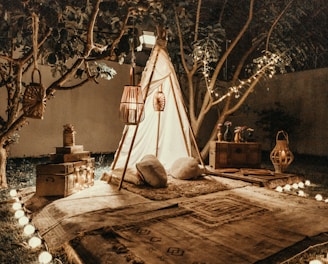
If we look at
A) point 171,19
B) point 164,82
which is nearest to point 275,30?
point 171,19

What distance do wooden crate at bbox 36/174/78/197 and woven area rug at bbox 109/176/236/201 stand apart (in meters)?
0.85

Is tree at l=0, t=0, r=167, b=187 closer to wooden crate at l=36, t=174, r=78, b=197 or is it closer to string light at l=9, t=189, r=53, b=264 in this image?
wooden crate at l=36, t=174, r=78, b=197

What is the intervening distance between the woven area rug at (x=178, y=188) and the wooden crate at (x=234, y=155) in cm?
108

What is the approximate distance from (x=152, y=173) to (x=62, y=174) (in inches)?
47.8

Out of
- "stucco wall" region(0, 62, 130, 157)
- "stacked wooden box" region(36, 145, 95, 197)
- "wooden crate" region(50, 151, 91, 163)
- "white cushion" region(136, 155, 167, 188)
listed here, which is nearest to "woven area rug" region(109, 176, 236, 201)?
"white cushion" region(136, 155, 167, 188)

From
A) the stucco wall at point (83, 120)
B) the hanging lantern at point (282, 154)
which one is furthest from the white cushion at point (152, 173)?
the stucco wall at point (83, 120)

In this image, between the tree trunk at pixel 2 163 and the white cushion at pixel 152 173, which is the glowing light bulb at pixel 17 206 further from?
the white cushion at pixel 152 173

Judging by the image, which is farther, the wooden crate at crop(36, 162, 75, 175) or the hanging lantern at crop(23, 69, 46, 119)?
the wooden crate at crop(36, 162, 75, 175)

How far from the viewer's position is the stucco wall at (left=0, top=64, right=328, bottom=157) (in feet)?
23.6

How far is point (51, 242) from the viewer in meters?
2.48

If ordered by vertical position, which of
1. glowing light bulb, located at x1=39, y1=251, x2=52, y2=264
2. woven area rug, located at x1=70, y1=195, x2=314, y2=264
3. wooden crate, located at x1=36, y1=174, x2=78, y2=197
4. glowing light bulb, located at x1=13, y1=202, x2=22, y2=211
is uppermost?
wooden crate, located at x1=36, y1=174, x2=78, y2=197

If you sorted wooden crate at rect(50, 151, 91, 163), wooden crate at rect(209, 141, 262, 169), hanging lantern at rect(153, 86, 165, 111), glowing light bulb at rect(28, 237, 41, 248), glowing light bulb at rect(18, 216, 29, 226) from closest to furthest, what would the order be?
glowing light bulb at rect(28, 237, 41, 248) < glowing light bulb at rect(18, 216, 29, 226) < wooden crate at rect(50, 151, 91, 163) < hanging lantern at rect(153, 86, 165, 111) < wooden crate at rect(209, 141, 262, 169)

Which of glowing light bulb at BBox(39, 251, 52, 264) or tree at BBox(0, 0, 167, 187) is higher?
tree at BBox(0, 0, 167, 187)

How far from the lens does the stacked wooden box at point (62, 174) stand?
3.51m
